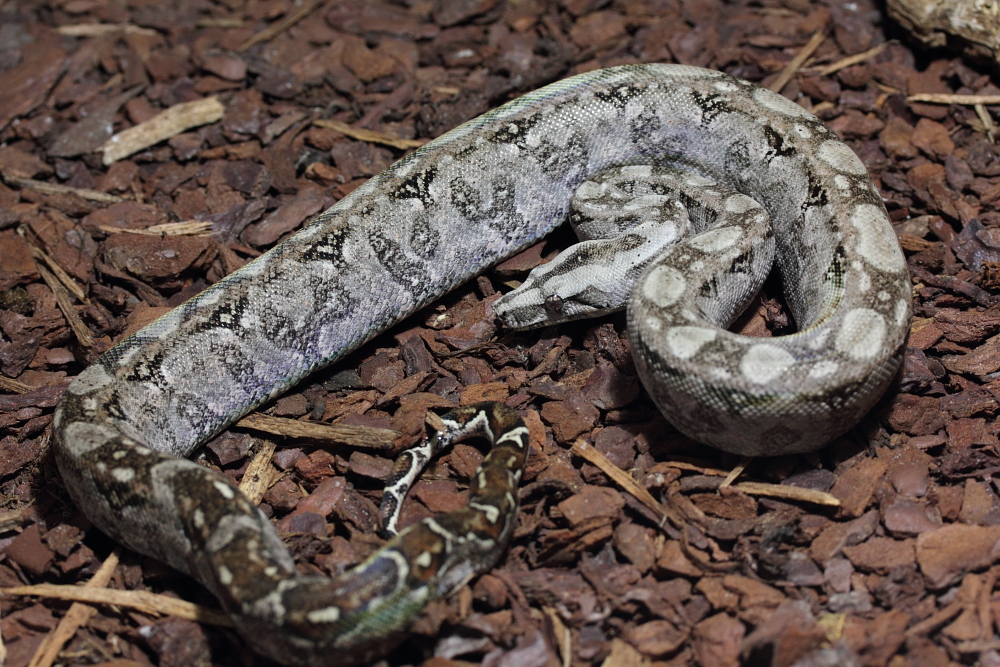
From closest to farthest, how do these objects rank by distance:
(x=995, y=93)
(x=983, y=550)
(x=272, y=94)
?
(x=983, y=550) < (x=995, y=93) < (x=272, y=94)

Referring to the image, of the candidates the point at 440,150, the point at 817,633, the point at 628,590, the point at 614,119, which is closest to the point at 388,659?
the point at 628,590

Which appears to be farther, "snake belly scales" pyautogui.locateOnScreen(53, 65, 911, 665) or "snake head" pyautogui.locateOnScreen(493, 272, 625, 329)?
"snake head" pyautogui.locateOnScreen(493, 272, 625, 329)

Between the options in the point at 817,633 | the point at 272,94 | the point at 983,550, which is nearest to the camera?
the point at 817,633

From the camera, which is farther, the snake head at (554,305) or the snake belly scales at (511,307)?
the snake head at (554,305)

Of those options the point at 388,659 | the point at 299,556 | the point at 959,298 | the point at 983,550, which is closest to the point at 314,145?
the point at 299,556

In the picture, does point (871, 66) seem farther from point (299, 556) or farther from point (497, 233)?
point (299, 556)

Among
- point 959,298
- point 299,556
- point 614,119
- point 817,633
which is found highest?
point 614,119

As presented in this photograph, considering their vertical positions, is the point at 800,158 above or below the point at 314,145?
above

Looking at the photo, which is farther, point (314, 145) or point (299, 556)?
point (314, 145)
